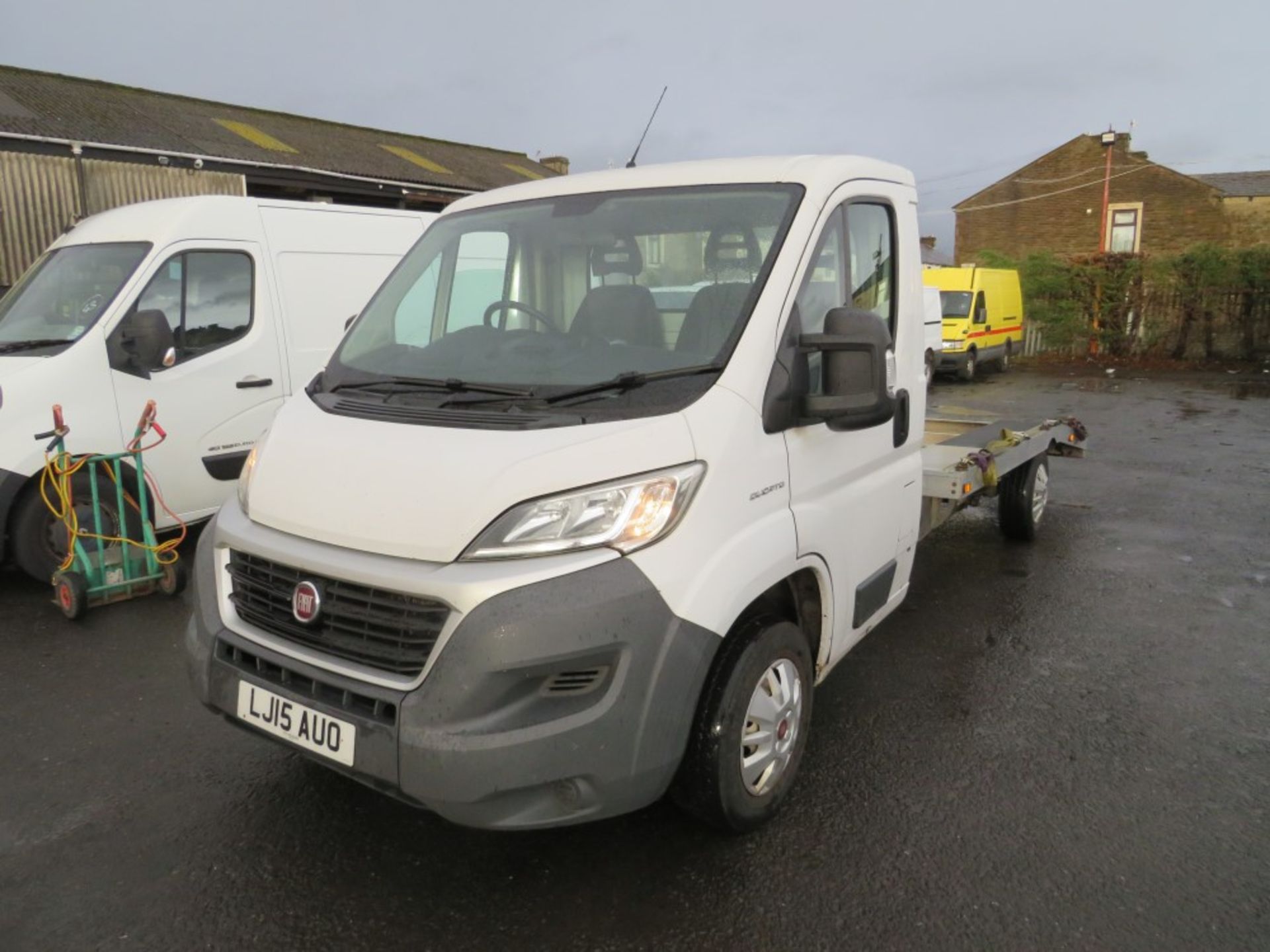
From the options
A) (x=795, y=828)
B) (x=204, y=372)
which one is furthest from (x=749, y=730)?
(x=204, y=372)

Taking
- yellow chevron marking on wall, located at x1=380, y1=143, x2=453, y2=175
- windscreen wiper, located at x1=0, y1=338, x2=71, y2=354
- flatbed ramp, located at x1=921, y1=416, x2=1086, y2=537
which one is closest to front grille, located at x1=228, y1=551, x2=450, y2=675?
flatbed ramp, located at x1=921, y1=416, x2=1086, y2=537

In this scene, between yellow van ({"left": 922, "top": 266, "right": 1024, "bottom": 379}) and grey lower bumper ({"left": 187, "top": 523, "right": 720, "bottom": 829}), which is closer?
grey lower bumper ({"left": 187, "top": 523, "right": 720, "bottom": 829})

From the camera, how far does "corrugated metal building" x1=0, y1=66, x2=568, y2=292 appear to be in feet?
35.8

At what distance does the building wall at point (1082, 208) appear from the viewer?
117ft

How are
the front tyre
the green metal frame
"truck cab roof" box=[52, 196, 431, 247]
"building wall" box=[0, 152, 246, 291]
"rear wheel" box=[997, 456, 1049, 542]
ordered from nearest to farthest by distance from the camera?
the front tyre → the green metal frame → "truck cab roof" box=[52, 196, 431, 247] → "rear wheel" box=[997, 456, 1049, 542] → "building wall" box=[0, 152, 246, 291]

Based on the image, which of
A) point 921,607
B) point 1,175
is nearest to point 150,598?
point 921,607

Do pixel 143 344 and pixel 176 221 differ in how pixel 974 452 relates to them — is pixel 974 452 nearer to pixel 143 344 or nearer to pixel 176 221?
pixel 143 344

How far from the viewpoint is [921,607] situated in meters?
5.41

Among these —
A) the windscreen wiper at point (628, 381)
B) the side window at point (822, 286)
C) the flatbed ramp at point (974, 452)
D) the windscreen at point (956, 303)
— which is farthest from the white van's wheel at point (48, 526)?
the windscreen at point (956, 303)

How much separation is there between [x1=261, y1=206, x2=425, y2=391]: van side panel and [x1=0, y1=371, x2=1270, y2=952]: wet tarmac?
2.43 m

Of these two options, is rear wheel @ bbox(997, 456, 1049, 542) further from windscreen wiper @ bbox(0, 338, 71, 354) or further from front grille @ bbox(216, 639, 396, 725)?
windscreen wiper @ bbox(0, 338, 71, 354)

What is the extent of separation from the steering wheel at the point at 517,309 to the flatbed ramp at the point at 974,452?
89.4 inches

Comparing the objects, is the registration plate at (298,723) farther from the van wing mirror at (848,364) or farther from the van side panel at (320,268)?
the van side panel at (320,268)

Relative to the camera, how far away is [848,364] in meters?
2.93
